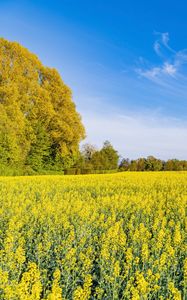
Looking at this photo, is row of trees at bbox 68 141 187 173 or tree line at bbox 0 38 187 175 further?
row of trees at bbox 68 141 187 173

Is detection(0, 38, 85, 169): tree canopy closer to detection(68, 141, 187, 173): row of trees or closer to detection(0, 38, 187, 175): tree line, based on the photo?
detection(0, 38, 187, 175): tree line

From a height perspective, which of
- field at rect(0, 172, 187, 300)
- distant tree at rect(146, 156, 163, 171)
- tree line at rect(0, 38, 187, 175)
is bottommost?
Result: field at rect(0, 172, 187, 300)

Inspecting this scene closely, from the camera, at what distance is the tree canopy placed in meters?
35.4

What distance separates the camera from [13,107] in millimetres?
35156

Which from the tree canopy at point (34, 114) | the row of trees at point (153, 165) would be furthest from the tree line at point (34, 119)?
the row of trees at point (153, 165)

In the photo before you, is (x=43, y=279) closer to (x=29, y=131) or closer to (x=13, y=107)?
(x=13, y=107)

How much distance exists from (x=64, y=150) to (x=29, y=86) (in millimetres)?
8410

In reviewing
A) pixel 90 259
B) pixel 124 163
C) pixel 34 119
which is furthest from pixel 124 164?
pixel 90 259

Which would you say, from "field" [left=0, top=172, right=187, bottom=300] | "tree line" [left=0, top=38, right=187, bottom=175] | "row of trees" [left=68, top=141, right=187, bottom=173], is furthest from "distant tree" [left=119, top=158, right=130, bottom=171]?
"field" [left=0, top=172, right=187, bottom=300]

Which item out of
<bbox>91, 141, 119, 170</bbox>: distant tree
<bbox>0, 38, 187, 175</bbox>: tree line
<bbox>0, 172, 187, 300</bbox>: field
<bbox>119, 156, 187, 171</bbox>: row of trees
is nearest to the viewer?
<bbox>0, 172, 187, 300</bbox>: field

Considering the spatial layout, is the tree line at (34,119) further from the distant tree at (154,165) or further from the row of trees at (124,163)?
the distant tree at (154,165)

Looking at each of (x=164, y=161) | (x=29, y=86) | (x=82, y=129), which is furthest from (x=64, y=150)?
(x=164, y=161)

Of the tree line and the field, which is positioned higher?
the tree line

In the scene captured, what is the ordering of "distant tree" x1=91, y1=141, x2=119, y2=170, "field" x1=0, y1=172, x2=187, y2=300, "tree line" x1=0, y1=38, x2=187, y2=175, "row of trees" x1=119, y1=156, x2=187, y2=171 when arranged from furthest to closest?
1. "row of trees" x1=119, y1=156, x2=187, y2=171
2. "distant tree" x1=91, y1=141, x2=119, y2=170
3. "tree line" x1=0, y1=38, x2=187, y2=175
4. "field" x1=0, y1=172, x2=187, y2=300
